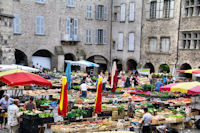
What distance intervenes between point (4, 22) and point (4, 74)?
687cm

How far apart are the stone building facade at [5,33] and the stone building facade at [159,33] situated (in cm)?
1630

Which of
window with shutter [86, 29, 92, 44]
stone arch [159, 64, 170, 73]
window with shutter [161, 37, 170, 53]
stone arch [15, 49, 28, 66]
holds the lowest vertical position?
stone arch [159, 64, 170, 73]

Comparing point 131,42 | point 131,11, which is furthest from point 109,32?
point 131,11

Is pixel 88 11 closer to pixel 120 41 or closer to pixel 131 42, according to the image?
pixel 120 41

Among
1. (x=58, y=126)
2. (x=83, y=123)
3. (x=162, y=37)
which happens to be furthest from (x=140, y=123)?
(x=162, y=37)

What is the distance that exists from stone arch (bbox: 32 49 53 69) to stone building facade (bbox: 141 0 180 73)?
32.8 ft

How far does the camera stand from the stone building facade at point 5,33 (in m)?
17.9

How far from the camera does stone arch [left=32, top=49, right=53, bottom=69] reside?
103ft

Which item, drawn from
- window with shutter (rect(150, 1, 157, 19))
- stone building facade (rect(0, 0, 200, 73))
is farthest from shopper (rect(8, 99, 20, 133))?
window with shutter (rect(150, 1, 157, 19))

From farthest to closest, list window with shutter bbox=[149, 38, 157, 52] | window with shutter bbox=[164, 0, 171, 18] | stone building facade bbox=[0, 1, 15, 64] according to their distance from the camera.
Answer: window with shutter bbox=[149, 38, 157, 52]
window with shutter bbox=[164, 0, 171, 18]
stone building facade bbox=[0, 1, 15, 64]

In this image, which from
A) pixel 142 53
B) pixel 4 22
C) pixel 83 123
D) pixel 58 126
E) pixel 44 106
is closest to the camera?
pixel 58 126

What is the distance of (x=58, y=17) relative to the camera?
31.8 meters

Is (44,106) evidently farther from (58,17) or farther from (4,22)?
(58,17)

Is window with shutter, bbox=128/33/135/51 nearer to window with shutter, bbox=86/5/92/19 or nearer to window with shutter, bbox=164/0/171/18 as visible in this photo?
window with shutter, bbox=164/0/171/18
